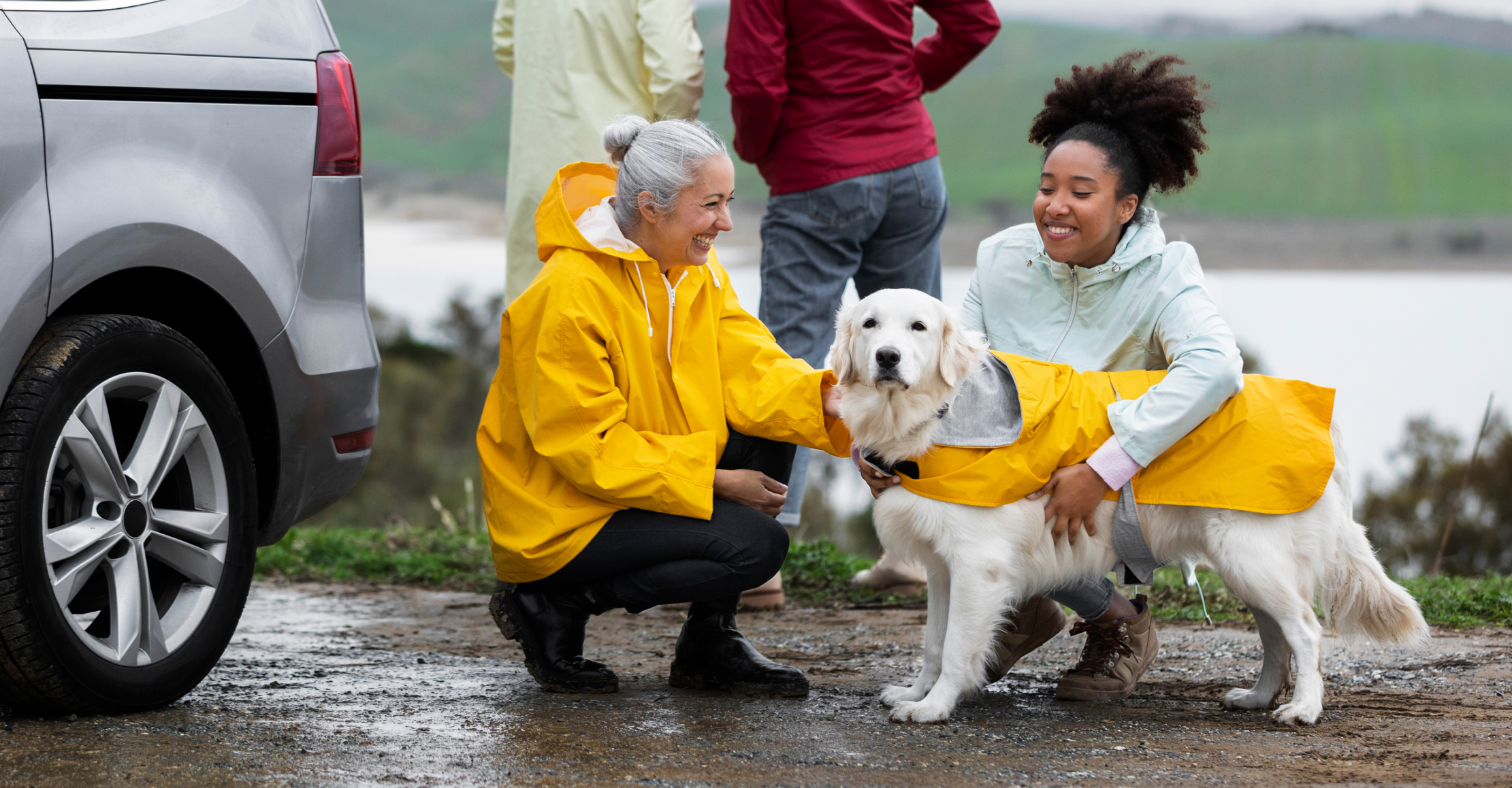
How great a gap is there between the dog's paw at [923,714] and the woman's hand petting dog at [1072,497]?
57 centimetres

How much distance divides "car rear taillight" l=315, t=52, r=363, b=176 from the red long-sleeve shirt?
1.55m

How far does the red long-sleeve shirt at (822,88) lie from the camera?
449cm

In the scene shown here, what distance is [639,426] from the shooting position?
11.3 ft

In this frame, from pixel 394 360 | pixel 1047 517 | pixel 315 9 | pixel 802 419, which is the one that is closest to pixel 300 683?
pixel 802 419

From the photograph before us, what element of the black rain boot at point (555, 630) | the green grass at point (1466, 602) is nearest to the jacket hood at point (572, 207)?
the black rain boot at point (555, 630)

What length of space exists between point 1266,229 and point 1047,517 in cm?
3602

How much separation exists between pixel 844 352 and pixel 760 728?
1047 millimetres

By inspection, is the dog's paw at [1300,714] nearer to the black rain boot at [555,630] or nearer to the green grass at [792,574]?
the green grass at [792,574]

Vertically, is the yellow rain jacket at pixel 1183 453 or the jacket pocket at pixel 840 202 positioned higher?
the jacket pocket at pixel 840 202

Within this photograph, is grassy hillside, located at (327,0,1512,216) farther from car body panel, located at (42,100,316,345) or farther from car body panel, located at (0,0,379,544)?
car body panel, located at (42,100,316,345)

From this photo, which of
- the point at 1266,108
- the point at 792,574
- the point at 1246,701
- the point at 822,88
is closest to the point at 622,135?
the point at 822,88

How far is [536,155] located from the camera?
4965mm

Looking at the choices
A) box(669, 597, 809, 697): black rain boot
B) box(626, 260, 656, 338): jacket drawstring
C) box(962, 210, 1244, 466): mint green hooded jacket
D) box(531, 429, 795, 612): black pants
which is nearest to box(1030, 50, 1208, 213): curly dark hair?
box(962, 210, 1244, 466): mint green hooded jacket

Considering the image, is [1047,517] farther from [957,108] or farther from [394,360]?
[957,108]
